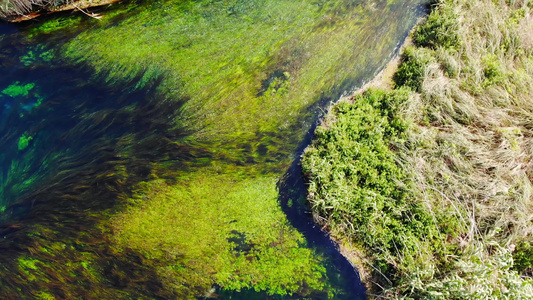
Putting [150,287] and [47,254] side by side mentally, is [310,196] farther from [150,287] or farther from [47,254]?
[47,254]

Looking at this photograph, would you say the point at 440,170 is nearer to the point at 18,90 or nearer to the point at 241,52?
the point at 241,52

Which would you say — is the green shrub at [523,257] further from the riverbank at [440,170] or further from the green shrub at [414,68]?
the green shrub at [414,68]

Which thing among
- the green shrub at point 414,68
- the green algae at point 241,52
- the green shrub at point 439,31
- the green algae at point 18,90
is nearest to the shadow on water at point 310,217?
the green algae at point 241,52

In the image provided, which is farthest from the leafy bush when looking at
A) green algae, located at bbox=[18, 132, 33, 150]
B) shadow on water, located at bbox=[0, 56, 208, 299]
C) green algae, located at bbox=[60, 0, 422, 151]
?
green algae, located at bbox=[18, 132, 33, 150]

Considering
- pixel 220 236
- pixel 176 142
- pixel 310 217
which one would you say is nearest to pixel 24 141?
pixel 176 142

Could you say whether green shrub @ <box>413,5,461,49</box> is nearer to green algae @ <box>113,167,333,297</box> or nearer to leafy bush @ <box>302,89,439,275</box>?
leafy bush @ <box>302,89,439,275</box>

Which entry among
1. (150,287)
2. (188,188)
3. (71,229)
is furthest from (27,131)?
(150,287)
